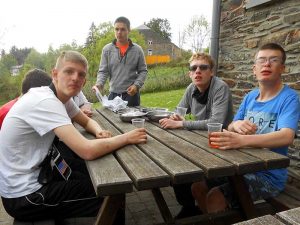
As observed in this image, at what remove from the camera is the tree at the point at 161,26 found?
223ft

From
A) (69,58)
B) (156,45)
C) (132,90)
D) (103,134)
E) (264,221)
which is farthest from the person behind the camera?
(156,45)

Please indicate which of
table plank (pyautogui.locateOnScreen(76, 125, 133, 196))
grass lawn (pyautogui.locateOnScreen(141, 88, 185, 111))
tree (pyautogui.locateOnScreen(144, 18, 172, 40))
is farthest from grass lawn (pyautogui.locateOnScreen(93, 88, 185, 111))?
tree (pyautogui.locateOnScreen(144, 18, 172, 40))

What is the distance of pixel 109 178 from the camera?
1.58 metres

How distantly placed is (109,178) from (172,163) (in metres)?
0.39

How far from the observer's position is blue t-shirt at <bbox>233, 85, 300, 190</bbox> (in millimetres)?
2129

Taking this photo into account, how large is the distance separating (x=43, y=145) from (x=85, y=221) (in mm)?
1186

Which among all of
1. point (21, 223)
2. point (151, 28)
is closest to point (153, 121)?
point (21, 223)

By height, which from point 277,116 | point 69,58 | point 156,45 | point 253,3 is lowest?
point 277,116

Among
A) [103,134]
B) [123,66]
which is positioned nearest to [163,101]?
[123,66]

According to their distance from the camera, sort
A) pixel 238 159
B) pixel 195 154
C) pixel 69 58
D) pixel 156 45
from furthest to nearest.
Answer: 1. pixel 156 45
2. pixel 69 58
3. pixel 195 154
4. pixel 238 159

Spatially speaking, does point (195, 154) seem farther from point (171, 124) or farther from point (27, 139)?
point (27, 139)

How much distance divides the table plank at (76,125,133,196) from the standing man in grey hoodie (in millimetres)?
3032

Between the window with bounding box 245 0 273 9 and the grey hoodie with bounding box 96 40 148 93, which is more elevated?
the window with bounding box 245 0 273 9

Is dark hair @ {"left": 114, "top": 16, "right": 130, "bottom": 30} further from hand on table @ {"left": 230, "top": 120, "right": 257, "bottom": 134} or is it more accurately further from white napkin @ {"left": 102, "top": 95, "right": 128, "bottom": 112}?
hand on table @ {"left": 230, "top": 120, "right": 257, "bottom": 134}
